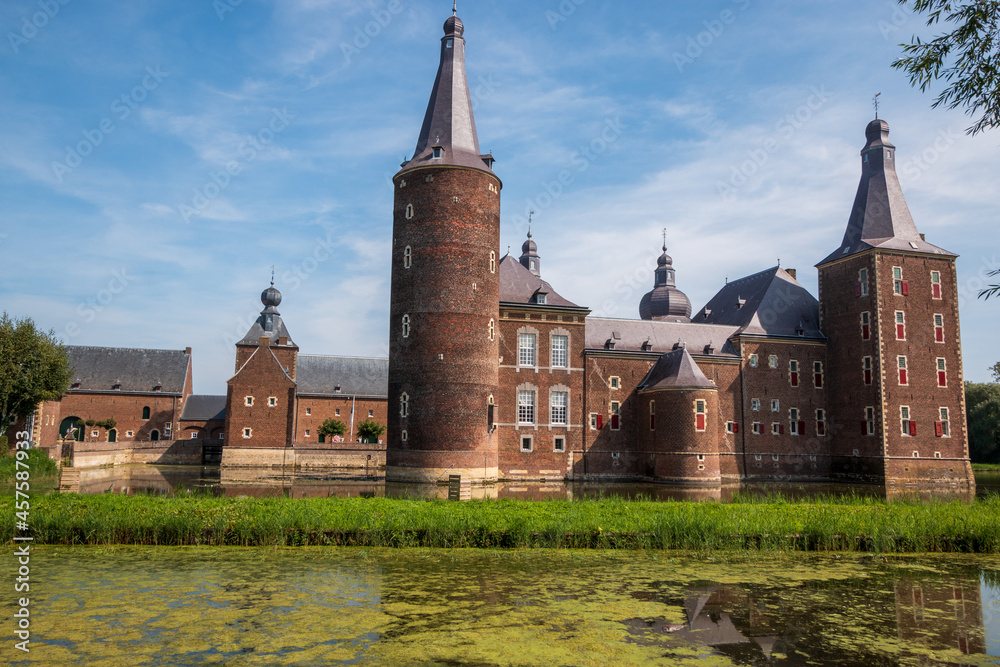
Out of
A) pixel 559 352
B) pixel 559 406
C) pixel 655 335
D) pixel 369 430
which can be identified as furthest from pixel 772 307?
pixel 369 430

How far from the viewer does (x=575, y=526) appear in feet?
42.4

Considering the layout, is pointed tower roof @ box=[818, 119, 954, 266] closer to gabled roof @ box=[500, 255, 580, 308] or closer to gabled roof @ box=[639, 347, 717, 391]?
gabled roof @ box=[639, 347, 717, 391]

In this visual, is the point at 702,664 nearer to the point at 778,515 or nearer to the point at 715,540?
the point at 715,540

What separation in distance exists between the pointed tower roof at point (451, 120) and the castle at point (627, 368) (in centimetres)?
9

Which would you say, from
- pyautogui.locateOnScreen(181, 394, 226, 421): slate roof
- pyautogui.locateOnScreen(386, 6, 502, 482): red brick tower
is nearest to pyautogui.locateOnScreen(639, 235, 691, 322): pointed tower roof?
pyautogui.locateOnScreen(386, 6, 502, 482): red brick tower

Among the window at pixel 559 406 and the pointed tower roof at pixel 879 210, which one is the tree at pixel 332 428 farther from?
the pointed tower roof at pixel 879 210

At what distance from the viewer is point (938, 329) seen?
126 ft

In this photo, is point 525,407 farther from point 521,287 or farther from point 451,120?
point 451,120

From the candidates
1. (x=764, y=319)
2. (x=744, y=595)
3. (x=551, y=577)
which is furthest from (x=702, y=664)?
(x=764, y=319)

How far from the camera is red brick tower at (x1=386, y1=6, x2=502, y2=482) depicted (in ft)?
98.5

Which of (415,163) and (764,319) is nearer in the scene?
(415,163)

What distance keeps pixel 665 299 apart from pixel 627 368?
Answer: 42.2ft

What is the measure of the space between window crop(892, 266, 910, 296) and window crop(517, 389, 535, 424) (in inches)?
807

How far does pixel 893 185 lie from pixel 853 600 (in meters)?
37.8
